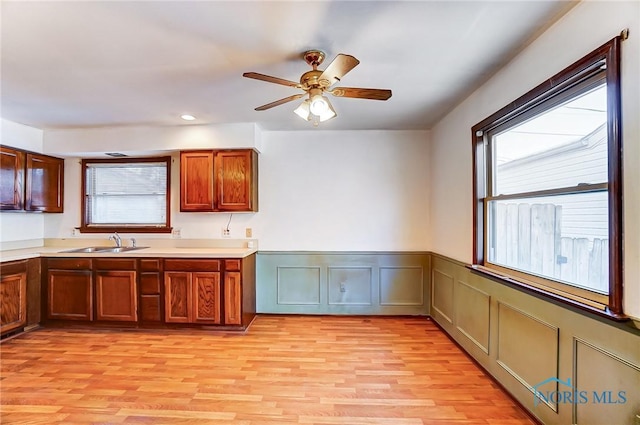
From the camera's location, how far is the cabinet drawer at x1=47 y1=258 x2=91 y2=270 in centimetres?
326

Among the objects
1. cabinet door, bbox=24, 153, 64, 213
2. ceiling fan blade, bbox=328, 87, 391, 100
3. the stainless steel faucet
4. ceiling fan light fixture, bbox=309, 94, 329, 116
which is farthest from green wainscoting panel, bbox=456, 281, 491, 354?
cabinet door, bbox=24, 153, 64, 213

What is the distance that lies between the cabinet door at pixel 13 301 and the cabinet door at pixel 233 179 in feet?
7.09

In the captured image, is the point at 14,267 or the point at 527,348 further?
the point at 14,267

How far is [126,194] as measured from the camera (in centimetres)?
387

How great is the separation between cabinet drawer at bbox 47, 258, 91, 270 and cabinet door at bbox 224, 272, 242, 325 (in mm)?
1590

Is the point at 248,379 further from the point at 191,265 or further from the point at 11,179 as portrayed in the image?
the point at 11,179

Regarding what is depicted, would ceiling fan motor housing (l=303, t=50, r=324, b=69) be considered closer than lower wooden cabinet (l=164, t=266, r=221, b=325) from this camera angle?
Yes

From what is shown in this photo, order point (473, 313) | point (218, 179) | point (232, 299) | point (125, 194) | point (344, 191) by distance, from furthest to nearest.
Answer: point (125, 194) → point (344, 191) → point (218, 179) → point (232, 299) → point (473, 313)

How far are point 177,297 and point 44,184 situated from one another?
2.35 meters

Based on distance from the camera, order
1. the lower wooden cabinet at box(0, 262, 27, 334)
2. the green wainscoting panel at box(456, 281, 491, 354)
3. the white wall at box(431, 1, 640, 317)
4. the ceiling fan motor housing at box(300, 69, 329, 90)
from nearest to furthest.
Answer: the white wall at box(431, 1, 640, 317), the ceiling fan motor housing at box(300, 69, 329, 90), the green wainscoting panel at box(456, 281, 491, 354), the lower wooden cabinet at box(0, 262, 27, 334)

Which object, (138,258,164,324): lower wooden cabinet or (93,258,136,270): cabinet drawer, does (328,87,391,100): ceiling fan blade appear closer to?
(138,258,164,324): lower wooden cabinet

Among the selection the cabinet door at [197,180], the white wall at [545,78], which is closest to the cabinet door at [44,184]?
the cabinet door at [197,180]

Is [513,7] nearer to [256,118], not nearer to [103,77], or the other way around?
[256,118]

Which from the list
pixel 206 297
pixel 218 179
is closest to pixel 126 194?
pixel 218 179
